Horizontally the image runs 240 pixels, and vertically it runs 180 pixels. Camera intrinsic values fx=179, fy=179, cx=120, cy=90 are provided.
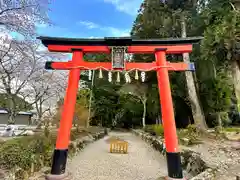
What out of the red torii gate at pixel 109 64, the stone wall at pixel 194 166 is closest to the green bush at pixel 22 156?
the red torii gate at pixel 109 64

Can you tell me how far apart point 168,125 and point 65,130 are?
2.61 metres

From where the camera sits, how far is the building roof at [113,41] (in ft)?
16.0

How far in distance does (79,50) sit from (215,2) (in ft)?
28.9

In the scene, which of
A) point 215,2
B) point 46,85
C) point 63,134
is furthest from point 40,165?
point 215,2

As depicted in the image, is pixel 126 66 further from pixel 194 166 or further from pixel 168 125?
pixel 194 166

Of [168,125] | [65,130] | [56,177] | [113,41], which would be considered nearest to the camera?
[56,177]

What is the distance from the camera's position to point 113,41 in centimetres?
489

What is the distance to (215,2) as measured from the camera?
9.83m

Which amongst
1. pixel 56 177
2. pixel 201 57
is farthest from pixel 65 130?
pixel 201 57

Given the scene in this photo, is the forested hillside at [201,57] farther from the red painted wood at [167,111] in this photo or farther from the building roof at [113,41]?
the red painted wood at [167,111]

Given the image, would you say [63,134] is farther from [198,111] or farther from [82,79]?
[82,79]

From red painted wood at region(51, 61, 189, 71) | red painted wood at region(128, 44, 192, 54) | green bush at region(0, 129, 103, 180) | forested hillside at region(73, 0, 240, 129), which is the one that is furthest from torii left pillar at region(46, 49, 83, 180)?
forested hillside at region(73, 0, 240, 129)

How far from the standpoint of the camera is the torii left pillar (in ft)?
14.3

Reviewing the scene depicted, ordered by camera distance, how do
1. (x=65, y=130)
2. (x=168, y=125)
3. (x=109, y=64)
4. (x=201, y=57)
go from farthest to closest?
(x=201, y=57) < (x=109, y=64) < (x=65, y=130) < (x=168, y=125)
